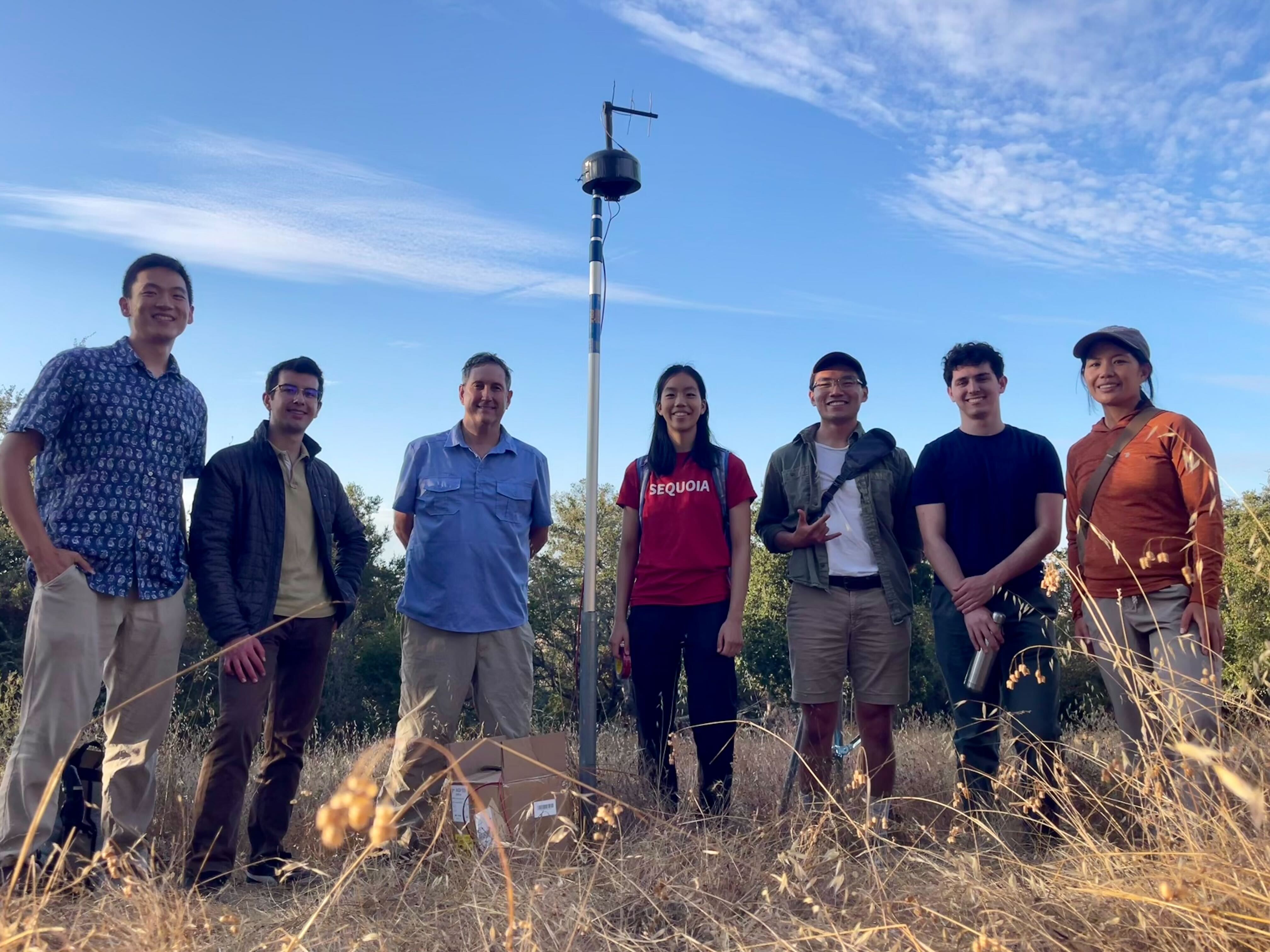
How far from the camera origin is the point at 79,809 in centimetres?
355

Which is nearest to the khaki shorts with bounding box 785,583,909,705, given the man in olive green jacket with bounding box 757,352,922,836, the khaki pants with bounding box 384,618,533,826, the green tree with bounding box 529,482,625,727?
the man in olive green jacket with bounding box 757,352,922,836

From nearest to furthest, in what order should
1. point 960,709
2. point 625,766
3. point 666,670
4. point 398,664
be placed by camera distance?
point 960,709 < point 666,670 < point 625,766 < point 398,664

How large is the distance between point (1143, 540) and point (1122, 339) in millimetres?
845

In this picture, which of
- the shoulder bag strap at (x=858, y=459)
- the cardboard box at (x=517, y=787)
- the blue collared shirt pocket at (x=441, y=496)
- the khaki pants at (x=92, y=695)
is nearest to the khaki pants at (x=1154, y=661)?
the shoulder bag strap at (x=858, y=459)

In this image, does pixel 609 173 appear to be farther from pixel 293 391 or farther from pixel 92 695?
pixel 92 695

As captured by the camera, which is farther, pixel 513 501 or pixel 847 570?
pixel 513 501

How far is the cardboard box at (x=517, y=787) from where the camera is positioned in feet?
12.1

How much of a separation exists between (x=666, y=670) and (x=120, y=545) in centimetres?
229

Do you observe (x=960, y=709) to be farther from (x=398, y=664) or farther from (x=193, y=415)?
(x=398, y=664)

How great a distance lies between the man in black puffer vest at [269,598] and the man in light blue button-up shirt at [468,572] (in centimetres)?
36

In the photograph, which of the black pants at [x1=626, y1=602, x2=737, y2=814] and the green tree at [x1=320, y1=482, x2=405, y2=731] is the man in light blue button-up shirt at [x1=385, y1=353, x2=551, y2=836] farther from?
the green tree at [x1=320, y1=482, x2=405, y2=731]

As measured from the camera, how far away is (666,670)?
4.22m

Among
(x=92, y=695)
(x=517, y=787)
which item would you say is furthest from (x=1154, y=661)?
(x=92, y=695)

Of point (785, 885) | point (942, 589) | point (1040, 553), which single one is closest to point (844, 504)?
point (942, 589)
